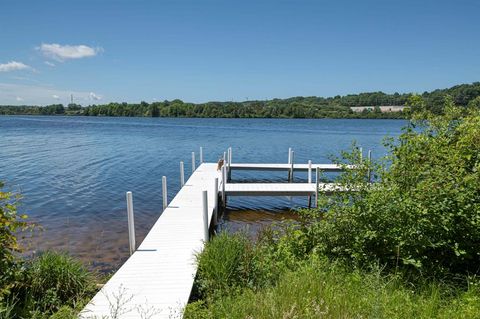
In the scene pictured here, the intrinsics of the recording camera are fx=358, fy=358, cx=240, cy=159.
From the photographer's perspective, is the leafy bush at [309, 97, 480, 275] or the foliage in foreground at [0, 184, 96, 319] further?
the leafy bush at [309, 97, 480, 275]

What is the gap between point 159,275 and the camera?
6891mm

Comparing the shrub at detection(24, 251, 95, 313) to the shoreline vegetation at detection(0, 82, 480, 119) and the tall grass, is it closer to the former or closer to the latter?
the tall grass

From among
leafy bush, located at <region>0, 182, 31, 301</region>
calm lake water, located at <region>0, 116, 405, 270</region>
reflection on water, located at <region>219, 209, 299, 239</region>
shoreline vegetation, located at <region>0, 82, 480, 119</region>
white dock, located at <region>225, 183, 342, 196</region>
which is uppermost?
shoreline vegetation, located at <region>0, 82, 480, 119</region>

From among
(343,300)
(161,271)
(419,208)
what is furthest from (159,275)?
(419,208)

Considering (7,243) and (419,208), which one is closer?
(7,243)

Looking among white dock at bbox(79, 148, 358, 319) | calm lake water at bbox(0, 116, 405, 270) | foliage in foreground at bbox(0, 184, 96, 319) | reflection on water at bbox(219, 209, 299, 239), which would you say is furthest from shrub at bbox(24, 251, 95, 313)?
reflection on water at bbox(219, 209, 299, 239)

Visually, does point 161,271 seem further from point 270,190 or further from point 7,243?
point 270,190

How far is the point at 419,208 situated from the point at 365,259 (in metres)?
1.22

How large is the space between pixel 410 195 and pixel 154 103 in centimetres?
14598

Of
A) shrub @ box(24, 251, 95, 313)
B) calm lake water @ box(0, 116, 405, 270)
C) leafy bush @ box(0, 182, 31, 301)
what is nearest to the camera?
leafy bush @ box(0, 182, 31, 301)

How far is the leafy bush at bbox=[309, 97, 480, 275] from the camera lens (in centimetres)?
541

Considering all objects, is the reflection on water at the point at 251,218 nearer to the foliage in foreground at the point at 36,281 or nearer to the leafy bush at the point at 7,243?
the foliage in foreground at the point at 36,281

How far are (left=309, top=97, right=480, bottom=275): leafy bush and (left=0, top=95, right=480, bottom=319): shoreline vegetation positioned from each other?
18 millimetres

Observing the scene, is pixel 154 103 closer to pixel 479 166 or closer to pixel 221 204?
pixel 221 204
